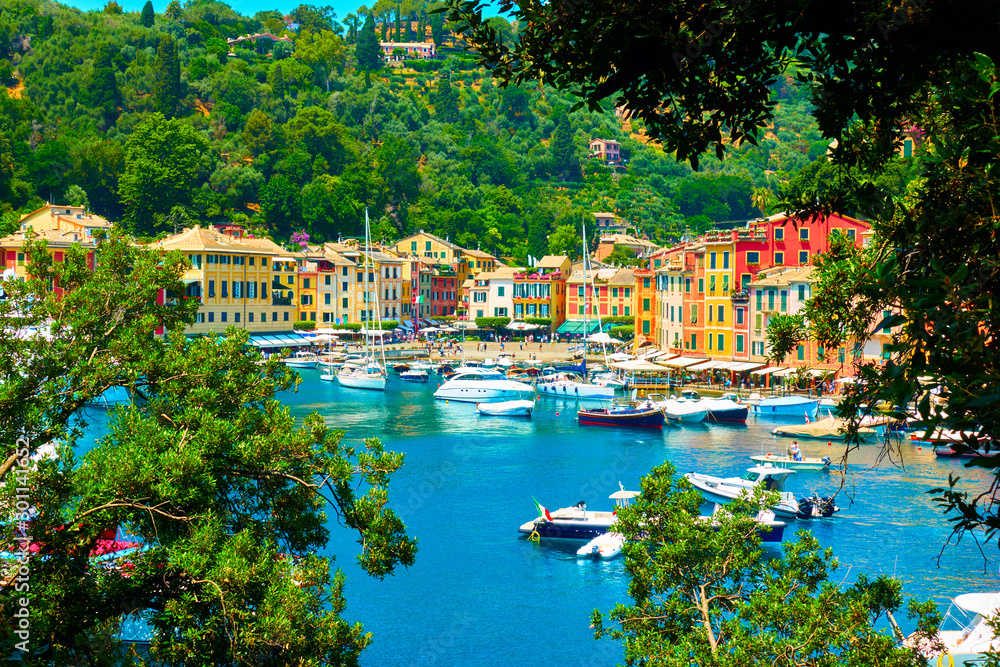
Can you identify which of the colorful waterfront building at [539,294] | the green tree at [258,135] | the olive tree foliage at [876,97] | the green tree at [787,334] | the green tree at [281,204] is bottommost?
the green tree at [787,334]

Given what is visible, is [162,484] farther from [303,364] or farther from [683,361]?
[303,364]

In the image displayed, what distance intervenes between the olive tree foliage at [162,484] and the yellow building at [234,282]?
70228mm

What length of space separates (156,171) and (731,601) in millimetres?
120297

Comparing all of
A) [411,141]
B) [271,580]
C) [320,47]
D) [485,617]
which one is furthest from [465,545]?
[320,47]

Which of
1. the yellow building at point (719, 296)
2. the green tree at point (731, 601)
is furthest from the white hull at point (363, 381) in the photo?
the green tree at point (731, 601)

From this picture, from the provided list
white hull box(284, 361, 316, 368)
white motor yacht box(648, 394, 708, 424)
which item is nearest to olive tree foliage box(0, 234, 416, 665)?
white motor yacht box(648, 394, 708, 424)

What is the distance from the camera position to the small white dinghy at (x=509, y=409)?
65.1 m

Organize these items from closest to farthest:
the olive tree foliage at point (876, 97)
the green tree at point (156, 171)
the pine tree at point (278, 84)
A: the olive tree foliage at point (876, 97) < the green tree at point (156, 171) < the pine tree at point (278, 84)

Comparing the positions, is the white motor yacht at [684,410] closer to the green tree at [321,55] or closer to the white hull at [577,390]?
the white hull at [577,390]

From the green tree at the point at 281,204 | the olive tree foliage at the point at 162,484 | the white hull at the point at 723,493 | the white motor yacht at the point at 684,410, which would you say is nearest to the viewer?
the olive tree foliage at the point at 162,484

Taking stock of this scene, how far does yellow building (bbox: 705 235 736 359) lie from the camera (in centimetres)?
6800

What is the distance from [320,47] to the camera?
194 m

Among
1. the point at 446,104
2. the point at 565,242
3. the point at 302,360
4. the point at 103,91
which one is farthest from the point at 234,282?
the point at 446,104

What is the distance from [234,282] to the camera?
291 ft
